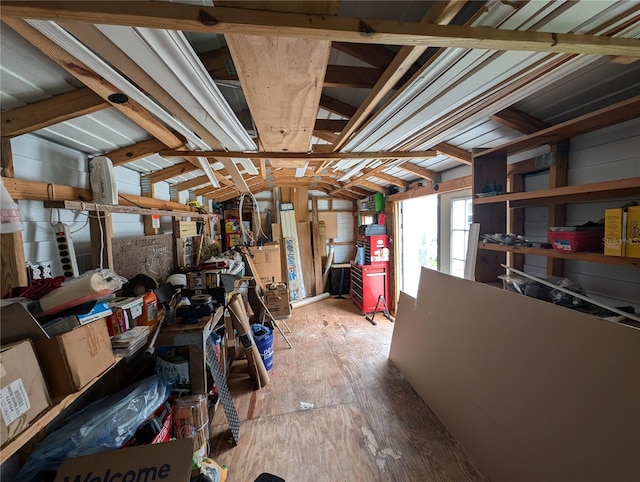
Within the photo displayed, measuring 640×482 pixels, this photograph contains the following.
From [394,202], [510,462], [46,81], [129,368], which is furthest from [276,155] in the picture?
[394,202]

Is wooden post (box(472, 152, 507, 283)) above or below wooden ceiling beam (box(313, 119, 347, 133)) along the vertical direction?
below

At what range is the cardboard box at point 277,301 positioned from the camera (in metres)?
3.77

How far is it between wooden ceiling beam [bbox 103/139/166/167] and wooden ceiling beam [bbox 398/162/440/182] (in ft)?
8.33

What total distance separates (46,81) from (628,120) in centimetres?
283

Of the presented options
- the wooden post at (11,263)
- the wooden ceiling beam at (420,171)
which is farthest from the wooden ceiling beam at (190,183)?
the wooden ceiling beam at (420,171)

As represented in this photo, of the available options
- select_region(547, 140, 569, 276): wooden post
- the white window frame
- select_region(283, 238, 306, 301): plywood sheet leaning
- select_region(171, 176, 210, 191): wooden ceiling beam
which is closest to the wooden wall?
select_region(547, 140, 569, 276): wooden post

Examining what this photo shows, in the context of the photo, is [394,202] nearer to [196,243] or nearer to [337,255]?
[337,255]

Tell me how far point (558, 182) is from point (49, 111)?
287 centimetres

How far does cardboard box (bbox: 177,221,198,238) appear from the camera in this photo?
2628mm

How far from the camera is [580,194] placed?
1484 mm

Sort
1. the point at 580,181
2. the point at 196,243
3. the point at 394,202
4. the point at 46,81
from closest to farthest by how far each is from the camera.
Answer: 1. the point at 46,81
2. the point at 580,181
3. the point at 196,243
4. the point at 394,202

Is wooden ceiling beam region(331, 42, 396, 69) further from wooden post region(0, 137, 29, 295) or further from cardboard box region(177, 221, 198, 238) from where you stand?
cardboard box region(177, 221, 198, 238)

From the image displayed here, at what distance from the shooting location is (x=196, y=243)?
3162 millimetres

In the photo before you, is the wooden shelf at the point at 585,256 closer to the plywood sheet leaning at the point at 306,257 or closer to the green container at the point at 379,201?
the green container at the point at 379,201
